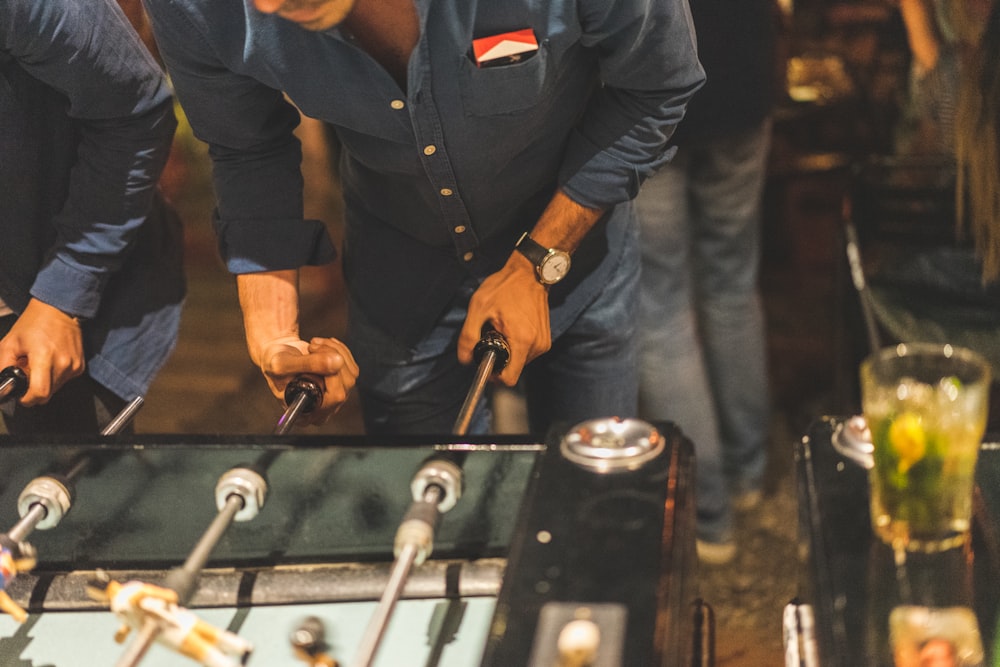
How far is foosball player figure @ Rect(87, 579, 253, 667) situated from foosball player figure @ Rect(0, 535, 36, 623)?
14 centimetres

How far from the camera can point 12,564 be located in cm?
95

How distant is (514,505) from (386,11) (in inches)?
21.5

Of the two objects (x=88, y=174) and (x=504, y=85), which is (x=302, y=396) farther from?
(x=88, y=174)

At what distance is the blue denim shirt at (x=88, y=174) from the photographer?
130cm

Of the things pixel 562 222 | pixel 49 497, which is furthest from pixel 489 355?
pixel 49 497

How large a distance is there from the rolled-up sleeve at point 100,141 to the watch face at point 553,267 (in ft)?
1.92

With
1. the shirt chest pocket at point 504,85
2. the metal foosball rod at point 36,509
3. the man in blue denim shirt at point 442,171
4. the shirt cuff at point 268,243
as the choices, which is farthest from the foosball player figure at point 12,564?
the shirt chest pocket at point 504,85

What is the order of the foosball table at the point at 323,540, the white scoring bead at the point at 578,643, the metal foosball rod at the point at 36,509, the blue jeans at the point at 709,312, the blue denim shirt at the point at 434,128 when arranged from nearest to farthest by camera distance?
1. the white scoring bead at the point at 578,643
2. the foosball table at the point at 323,540
3. the metal foosball rod at the point at 36,509
4. the blue denim shirt at the point at 434,128
5. the blue jeans at the point at 709,312

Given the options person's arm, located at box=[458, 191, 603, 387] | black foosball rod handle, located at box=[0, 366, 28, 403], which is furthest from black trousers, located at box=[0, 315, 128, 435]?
person's arm, located at box=[458, 191, 603, 387]

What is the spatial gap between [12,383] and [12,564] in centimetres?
40

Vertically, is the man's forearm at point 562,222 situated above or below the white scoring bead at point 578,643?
above

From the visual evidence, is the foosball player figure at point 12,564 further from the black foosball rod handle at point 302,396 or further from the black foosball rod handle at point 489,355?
the black foosball rod handle at point 489,355

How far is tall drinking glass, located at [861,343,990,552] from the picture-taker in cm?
76

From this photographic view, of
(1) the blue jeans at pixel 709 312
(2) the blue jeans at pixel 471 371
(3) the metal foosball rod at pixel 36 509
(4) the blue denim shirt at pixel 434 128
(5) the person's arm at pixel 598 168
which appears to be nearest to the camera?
(3) the metal foosball rod at pixel 36 509
